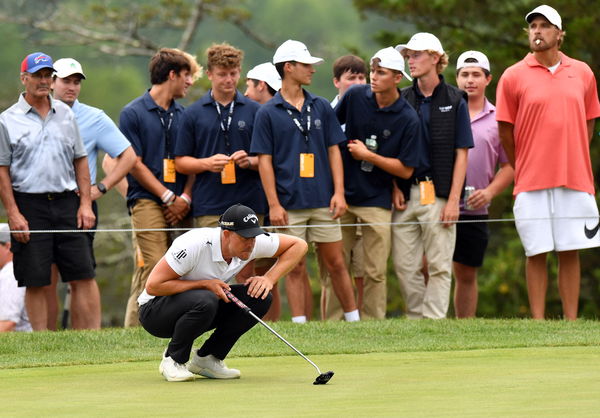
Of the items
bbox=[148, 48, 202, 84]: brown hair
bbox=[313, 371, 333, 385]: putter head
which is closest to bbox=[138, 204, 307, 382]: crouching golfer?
bbox=[313, 371, 333, 385]: putter head

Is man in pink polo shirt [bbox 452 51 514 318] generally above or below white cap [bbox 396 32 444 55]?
below

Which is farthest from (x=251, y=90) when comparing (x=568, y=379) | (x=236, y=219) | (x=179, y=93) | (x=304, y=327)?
(x=568, y=379)

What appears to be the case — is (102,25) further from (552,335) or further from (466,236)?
(552,335)

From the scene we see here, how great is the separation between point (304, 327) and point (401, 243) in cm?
146

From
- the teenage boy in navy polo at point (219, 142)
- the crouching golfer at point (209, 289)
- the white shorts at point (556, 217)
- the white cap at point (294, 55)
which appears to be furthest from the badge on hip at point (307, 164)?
the crouching golfer at point (209, 289)

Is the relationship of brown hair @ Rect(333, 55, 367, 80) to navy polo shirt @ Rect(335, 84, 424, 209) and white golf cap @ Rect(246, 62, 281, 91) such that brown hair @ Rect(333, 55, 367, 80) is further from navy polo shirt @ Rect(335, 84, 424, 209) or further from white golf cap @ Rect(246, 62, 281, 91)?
navy polo shirt @ Rect(335, 84, 424, 209)

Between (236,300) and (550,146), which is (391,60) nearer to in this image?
(550,146)

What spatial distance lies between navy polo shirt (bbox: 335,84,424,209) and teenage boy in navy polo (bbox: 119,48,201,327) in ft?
4.53

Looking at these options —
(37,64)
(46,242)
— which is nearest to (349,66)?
(37,64)

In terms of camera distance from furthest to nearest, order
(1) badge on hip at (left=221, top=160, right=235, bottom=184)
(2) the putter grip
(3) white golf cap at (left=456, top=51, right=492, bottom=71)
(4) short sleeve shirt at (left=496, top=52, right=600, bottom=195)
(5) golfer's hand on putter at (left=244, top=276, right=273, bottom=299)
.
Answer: (3) white golf cap at (left=456, top=51, right=492, bottom=71) < (1) badge on hip at (left=221, top=160, right=235, bottom=184) < (4) short sleeve shirt at (left=496, top=52, right=600, bottom=195) < (5) golfer's hand on putter at (left=244, top=276, right=273, bottom=299) < (2) the putter grip

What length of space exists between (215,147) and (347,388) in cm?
429

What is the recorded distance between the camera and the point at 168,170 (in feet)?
35.6

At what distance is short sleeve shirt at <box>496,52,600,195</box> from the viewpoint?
10148 mm

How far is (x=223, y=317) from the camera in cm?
788
